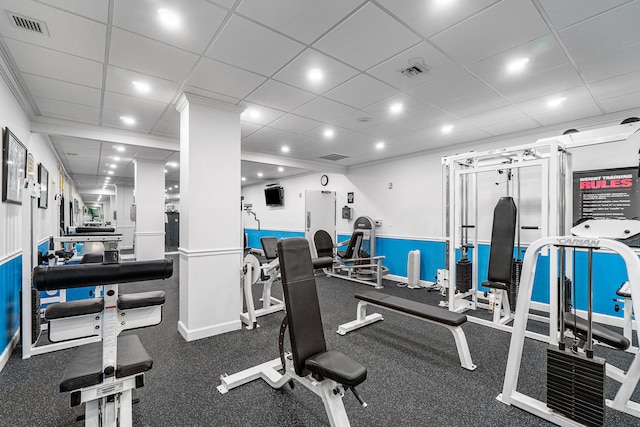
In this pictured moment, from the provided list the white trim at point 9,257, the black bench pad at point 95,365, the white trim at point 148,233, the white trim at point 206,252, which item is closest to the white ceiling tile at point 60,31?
the white trim at point 9,257

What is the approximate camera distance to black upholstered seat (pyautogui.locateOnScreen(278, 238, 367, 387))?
1.78 meters

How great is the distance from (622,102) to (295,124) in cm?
397

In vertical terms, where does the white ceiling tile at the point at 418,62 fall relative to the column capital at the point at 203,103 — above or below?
above

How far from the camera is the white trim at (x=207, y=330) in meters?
3.23

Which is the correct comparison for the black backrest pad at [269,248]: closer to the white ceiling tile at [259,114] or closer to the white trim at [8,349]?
the white ceiling tile at [259,114]

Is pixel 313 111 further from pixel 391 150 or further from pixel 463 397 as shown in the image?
Result: pixel 463 397

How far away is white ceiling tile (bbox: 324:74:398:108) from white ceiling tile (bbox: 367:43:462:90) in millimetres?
114

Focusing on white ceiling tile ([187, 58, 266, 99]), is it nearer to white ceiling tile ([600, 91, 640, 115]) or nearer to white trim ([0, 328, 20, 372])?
white trim ([0, 328, 20, 372])

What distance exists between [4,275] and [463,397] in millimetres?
4092

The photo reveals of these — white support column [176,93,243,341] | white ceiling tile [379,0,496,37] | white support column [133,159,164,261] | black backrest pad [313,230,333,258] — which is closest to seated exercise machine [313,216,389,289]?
black backrest pad [313,230,333,258]

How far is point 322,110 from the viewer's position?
3.76 m

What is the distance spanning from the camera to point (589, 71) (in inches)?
106

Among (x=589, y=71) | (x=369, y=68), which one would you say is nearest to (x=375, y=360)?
(x=369, y=68)

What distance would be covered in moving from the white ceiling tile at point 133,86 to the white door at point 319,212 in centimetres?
408
